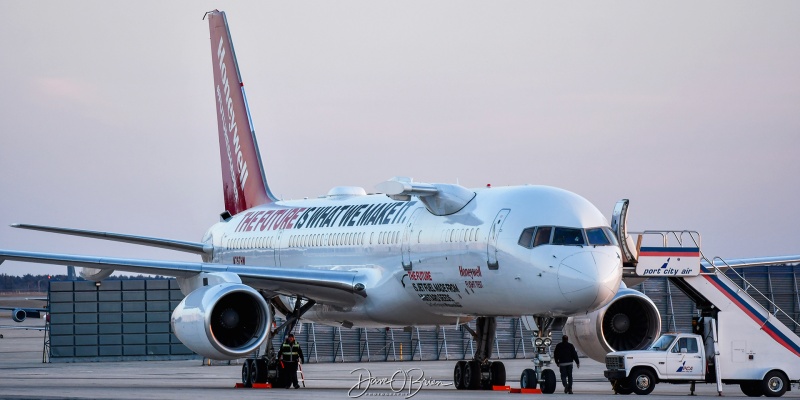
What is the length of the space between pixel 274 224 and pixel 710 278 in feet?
42.5

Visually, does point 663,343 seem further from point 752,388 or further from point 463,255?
point 463,255

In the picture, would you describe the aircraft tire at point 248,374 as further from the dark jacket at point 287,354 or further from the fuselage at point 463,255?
the fuselage at point 463,255

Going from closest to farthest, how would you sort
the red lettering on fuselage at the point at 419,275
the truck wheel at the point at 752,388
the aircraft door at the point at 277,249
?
the truck wheel at the point at 752,388, the red lettering on fuselage at the point at 419,275, the aircraft door at the point at 277,249

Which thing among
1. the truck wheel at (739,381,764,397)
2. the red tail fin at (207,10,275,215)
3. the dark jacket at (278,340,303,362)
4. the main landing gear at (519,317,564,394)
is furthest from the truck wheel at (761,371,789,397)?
the red tail fin at (207,10,275,215)

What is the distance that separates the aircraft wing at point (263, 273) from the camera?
2853 centimetres

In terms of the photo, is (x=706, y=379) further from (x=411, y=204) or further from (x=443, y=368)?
(x=443, y=368)

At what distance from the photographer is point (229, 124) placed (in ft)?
132

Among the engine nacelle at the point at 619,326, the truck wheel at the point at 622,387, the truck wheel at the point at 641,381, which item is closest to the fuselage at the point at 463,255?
the engine nacelle at the point at 619,326

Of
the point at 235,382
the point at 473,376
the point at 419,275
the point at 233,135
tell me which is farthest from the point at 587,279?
the point at 233,135

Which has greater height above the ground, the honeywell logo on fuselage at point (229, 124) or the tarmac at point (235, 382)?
the honeywell logo on fuselage at point (229, 124)

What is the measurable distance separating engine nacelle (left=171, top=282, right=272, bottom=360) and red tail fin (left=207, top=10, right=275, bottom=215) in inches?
443

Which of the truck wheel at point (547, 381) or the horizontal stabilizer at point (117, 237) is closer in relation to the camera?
the truck wheel at point (547, 381)

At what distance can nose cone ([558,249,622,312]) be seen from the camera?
2294 centimetres

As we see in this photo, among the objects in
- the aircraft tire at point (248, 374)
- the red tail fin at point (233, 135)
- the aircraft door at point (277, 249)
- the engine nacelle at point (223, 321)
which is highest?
the red tail fin at point (233, 135)
